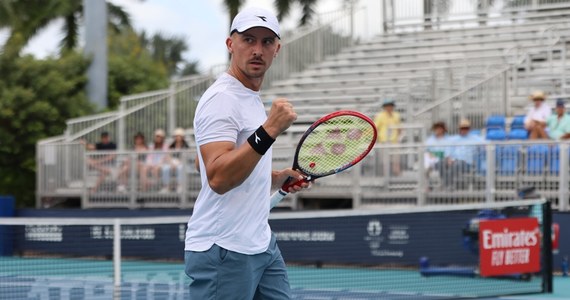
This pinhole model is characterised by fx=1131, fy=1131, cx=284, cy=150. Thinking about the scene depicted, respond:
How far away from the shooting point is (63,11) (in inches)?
1362

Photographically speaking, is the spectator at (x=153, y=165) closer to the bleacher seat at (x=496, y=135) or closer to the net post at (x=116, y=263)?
the bleacher seat at (x=496, y=135)

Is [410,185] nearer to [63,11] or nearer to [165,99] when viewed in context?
[165,99]

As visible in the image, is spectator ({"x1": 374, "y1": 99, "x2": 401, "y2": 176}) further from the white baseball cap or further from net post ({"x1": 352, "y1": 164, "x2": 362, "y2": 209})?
the white baseball cap

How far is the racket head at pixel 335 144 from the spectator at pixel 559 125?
11.0 meters

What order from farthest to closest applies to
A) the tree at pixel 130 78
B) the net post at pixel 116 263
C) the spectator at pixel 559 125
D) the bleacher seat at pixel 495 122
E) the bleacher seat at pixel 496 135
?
the tree at pixel 130 78
the bleacher seat at pixel 495 122
the bleacher seat at pixel 496 135
the spectator at pixel 559 125
the net post at pixel 116 263

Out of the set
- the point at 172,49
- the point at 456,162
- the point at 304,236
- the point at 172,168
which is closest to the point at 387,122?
the point at 456,162

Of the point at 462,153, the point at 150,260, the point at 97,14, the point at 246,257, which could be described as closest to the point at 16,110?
the point at 97,14

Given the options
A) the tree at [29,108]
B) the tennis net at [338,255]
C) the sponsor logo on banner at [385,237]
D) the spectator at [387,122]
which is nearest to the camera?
A: the tennis net at [338,255]

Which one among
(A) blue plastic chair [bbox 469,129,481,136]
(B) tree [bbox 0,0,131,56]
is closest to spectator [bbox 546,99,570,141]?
(A) blue plastic chair [bbox 469,129,481,136]

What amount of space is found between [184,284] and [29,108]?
13525mm

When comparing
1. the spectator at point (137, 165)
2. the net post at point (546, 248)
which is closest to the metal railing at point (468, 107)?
the spectator at point (137, 165)

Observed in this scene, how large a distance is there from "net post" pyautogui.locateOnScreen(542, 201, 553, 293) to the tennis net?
0.01 m

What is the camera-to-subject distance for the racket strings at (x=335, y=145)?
5.40 metres

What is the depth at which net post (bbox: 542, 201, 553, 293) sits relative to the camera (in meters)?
12.6
